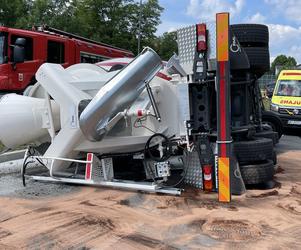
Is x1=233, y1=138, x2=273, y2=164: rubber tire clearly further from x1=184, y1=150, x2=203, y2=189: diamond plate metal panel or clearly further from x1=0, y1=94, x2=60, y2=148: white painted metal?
x1=0, y1=94, x2=60, y2=148: white painted metal

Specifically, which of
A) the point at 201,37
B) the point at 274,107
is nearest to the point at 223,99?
the point at 201,37

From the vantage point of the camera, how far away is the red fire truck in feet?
41.1

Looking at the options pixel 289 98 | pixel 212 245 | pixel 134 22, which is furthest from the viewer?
pixel 134 22

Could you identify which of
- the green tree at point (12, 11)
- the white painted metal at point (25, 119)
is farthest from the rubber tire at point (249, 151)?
the green tree at point (12, 11)

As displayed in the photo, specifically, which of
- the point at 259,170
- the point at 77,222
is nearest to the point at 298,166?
the point at 259,170

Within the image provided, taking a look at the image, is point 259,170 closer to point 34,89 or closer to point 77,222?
point 77,222

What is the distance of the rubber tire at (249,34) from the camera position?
678 cm

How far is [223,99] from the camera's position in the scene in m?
5.70

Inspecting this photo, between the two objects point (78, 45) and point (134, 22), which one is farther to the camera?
point (134, 22)

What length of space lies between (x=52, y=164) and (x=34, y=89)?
1.24m

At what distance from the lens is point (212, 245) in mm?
4230

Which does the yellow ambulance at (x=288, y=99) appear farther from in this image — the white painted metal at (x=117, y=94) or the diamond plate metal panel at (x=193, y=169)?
the white painted metal at (x=117, y=94)

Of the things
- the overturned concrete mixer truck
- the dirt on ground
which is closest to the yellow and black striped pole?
the overturned concrete mixer truck

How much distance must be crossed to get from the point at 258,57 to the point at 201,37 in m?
1.25
